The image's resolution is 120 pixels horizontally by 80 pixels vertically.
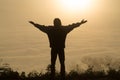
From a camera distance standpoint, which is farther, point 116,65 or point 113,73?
point 116,65

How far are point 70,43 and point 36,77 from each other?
27.1 metres

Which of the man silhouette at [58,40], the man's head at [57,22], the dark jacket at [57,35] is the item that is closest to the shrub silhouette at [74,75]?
the man silhouette at [58,40]

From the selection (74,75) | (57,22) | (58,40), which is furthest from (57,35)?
(74,75)

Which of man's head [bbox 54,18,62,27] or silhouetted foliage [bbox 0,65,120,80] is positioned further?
silhouetted foliage [bbox 0,65,120,80]

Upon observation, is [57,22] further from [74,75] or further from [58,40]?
[74,75]

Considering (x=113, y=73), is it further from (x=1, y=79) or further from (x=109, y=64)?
(x=1, y=79)

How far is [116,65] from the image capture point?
74.5ft

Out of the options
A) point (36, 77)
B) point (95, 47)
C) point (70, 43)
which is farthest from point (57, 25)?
point (70, 43)

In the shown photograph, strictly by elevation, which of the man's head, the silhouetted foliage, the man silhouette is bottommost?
the silhouetted foliage

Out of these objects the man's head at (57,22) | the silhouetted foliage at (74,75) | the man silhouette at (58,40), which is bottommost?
the silhouetted foliage at (74,75)

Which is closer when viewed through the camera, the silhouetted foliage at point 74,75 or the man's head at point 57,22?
the man's head at point 57,22

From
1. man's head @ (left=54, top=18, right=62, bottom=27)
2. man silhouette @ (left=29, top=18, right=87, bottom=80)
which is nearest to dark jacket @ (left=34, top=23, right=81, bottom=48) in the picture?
man silhouette @ (left=29, top=18, right=87, bottom=80)

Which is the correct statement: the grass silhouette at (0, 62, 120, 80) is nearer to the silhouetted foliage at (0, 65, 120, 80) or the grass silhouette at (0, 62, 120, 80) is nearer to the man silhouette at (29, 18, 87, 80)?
the silhouetted foliage at (0, 65, 120, 80)

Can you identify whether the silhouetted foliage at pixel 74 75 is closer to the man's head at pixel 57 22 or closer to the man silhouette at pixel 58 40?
the man silhouette at pixel 58 40
